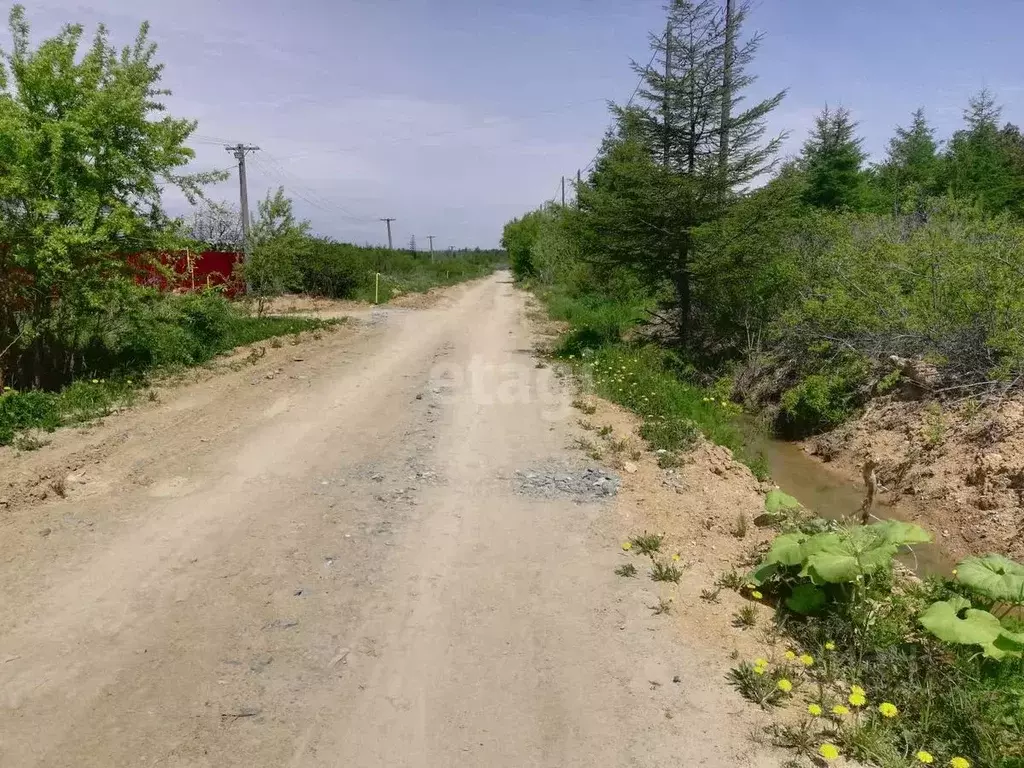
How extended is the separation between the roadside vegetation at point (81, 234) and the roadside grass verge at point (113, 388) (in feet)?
0.08

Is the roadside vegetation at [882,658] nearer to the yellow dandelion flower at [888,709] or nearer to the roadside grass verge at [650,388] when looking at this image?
the yellow dandelion flower at [888,709]

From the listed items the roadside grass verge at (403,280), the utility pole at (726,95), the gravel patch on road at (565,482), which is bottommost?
the gravel patch on road at (565,482)

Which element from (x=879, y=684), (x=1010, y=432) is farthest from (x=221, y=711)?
(x=1010, y=432)

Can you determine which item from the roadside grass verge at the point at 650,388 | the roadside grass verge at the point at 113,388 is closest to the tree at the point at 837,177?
the roadside grass verge at the point at 650,388

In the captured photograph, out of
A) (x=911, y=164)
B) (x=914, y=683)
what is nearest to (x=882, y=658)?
(x=914, y=683)

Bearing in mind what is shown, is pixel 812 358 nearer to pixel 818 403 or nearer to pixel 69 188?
pixel 818 403

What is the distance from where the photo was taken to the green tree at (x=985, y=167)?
22953mm

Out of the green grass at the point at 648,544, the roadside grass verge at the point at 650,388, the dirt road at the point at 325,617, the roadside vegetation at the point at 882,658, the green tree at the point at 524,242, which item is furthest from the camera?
the green tree at the point at 524,242

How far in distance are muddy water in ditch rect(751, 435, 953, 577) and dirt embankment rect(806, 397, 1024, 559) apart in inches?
5.2

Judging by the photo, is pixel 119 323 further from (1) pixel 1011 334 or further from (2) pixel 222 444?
(1) pixel 1011 334

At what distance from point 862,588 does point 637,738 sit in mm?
1641

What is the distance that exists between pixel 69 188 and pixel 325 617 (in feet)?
23.2

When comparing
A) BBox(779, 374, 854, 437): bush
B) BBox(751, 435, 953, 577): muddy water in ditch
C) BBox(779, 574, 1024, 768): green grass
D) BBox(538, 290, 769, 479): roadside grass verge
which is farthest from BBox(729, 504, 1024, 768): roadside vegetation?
BBox(779, 374, 854, 437): bush

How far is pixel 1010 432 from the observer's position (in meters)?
6.86
